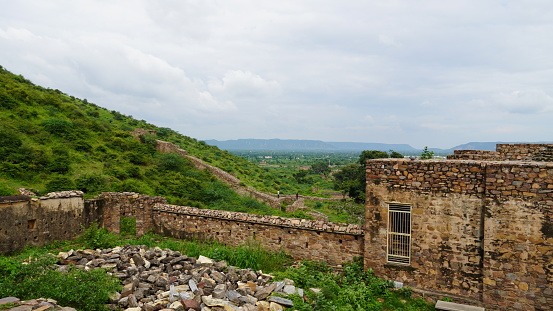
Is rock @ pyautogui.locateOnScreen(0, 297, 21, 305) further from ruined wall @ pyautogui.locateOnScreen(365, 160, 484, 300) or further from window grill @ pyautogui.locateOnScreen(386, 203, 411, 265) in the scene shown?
window grill @ pyautogui.locateOnScreen(386, 203, 411, 265)

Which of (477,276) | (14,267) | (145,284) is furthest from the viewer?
(477,276)

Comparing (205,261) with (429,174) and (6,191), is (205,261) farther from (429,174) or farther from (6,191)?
(6,191)

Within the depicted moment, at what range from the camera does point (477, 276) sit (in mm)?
8484

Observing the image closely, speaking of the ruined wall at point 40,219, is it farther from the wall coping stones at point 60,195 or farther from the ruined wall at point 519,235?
the ruined wall at point 519,235

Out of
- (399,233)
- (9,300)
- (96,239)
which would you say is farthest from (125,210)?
(399,233)

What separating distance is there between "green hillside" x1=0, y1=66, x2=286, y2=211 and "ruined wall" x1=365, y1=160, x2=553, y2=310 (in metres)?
15.0

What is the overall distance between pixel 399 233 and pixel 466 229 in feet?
5.74

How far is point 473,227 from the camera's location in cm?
856

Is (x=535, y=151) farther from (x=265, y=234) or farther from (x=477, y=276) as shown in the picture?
(x=265, y=234)

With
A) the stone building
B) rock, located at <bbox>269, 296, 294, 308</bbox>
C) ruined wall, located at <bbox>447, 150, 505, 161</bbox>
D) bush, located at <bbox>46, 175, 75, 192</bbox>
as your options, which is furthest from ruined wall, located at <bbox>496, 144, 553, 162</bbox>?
bush, located at <bbox>46, 175, 75, 192</bbox>

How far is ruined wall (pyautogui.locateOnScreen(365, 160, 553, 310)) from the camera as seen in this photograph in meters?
7.89

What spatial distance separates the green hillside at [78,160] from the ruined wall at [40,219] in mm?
4507

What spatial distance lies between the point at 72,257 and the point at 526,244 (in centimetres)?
1245

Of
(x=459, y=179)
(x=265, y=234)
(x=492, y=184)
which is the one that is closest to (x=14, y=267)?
(x=265, y=234)
